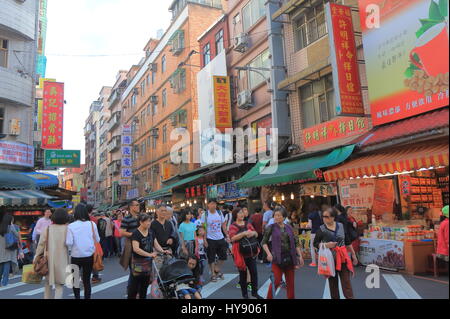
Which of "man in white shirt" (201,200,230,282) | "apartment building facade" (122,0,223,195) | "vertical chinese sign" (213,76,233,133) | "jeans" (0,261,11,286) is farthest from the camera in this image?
"apartment building facade" (122,0,223,195)

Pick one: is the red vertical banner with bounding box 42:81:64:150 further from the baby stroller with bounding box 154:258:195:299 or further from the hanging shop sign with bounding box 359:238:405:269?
the baby stroller with bounding box 154:258:195:299

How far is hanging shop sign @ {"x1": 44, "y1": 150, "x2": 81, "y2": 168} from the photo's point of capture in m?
21.9

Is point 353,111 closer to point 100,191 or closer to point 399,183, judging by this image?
point 399,183

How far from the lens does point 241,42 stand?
19031 millimetres

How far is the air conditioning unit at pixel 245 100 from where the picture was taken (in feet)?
60.7

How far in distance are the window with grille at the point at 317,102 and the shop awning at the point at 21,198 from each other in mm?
12556

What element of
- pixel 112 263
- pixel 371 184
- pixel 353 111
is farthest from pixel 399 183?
pixel 112 263

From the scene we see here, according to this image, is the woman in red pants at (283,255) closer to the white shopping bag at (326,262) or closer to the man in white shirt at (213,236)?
the white shopping bag at (326,262)

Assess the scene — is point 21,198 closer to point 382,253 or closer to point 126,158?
point 382,253

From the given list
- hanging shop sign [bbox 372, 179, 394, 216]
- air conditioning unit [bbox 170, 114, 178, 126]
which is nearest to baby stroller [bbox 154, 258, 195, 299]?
hanging shop sign [bbox 372, 179, 394, 216]

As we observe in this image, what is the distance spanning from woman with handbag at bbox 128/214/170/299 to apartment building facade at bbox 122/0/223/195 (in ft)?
62.0

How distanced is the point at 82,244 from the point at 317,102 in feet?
35.9

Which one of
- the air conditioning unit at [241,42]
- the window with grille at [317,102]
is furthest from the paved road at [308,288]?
the air conditioning unit at [241,42]

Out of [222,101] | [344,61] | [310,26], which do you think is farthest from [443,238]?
[222,101]
